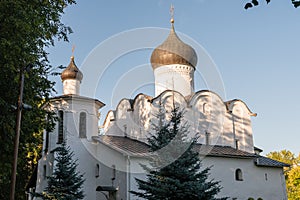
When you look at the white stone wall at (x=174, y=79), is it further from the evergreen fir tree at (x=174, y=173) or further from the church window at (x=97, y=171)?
the evergreen fir tree at (x=174, y=173)

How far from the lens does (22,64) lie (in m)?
11.3

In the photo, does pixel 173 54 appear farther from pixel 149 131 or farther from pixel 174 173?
pixel 174 173

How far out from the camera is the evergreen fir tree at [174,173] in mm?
11266

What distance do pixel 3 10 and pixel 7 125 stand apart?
3.54 metres

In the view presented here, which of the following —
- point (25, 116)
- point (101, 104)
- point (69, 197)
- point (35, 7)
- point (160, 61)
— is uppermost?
point (160, 61)

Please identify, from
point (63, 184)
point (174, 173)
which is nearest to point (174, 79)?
point (63, 184)

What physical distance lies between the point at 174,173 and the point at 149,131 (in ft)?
24.1

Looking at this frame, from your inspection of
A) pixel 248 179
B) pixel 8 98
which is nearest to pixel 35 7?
pixel 8 98

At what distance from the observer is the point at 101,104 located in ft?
63.9

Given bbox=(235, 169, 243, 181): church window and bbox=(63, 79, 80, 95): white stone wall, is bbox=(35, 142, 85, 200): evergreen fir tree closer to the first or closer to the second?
bbox=(63, 79, 80, 95): white stone wall

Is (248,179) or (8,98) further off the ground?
(8,98)

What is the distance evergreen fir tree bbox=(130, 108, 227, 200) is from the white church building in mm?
3670

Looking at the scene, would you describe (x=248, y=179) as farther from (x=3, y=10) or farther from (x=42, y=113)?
(x=3, y=10)

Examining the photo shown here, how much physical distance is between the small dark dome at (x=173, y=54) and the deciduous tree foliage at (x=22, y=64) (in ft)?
31.7
